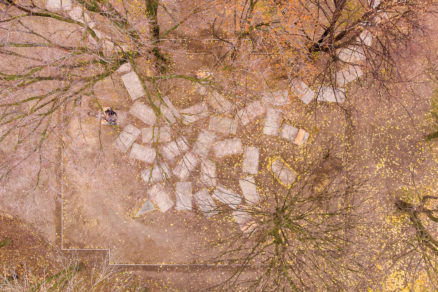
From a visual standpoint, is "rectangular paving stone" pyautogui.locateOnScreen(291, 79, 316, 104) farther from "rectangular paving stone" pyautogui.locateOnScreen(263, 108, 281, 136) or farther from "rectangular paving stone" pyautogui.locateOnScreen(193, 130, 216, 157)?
"rectangular paving stone" pyautogui.locateOnScreen(193, 130, 216, 157)

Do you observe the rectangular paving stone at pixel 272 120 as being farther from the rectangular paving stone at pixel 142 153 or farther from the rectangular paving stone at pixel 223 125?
the rectangular paving stone at pixel 142 153

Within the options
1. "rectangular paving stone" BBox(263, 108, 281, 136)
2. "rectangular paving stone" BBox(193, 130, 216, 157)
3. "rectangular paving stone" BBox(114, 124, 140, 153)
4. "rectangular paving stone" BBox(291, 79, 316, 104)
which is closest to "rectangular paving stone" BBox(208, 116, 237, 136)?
"rectangular paving stone" BBox(193, 130, 216, 157)

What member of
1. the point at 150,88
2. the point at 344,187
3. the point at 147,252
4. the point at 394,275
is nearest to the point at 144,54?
the point at 150,88

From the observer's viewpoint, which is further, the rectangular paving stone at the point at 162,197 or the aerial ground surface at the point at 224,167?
the rectangular paving stone at the point at 162,197

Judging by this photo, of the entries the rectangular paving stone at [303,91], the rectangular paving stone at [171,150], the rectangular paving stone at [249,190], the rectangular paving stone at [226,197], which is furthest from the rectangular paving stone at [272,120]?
the rectangular paving stone at [171,150]

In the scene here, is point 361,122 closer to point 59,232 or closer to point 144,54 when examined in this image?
point 144,54

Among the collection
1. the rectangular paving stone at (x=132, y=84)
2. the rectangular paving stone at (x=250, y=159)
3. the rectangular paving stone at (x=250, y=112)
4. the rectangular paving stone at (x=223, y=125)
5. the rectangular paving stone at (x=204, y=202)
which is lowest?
the rectangular paving stone at (x=204, y=202)

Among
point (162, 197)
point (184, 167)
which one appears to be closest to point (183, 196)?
point (162, 197)
